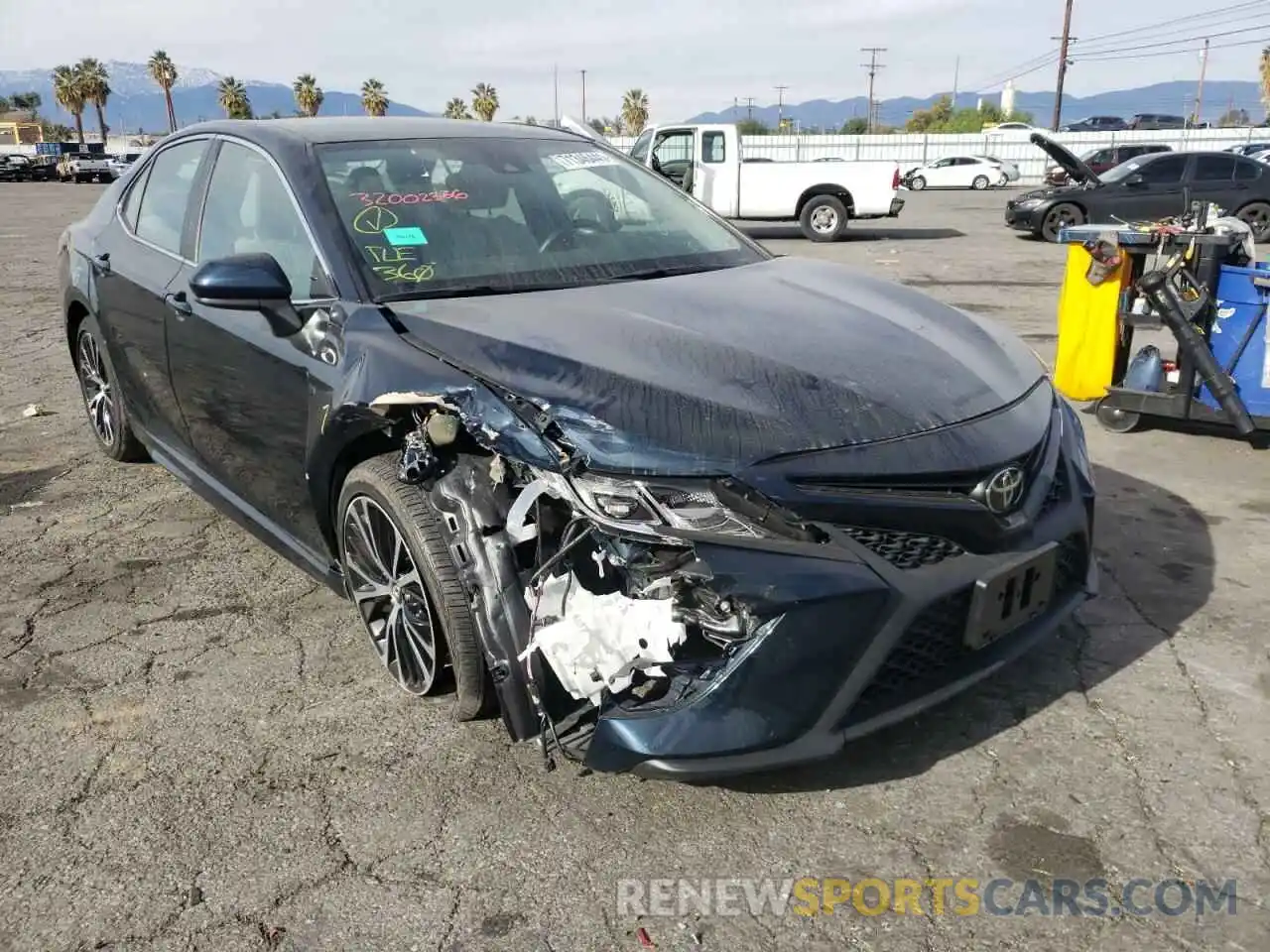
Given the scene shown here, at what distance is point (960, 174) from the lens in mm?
36188

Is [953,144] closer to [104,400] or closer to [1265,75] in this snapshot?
[1265,75]

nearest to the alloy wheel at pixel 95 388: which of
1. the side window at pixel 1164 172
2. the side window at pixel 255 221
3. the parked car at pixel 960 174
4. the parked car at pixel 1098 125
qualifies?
the side window at pixel 255 221

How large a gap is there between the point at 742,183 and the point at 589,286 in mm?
14455

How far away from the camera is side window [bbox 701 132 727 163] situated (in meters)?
16.8

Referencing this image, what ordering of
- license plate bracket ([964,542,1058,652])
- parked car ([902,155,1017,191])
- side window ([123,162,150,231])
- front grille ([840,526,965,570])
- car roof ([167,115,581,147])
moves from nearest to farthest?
1. front grille ([840,526,965,570])
2. license plate bracket ([964,542,1058,652])
3. car roof ([167,115,581,147])
4. side window ([123,162,150,231])
5. parked car ([902,155,1017,191])

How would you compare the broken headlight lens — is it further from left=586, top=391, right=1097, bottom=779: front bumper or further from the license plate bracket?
the license plate bracket

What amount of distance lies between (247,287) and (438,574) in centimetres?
106

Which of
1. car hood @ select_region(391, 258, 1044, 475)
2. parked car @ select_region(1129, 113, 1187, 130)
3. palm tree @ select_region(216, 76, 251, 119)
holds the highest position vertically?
palm tree @ select_region(216, 76, 251, 119)

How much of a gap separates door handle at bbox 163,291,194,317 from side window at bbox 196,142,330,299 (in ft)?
0.52

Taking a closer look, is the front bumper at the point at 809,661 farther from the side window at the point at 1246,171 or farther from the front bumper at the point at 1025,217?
the side window at the point at 1246,171

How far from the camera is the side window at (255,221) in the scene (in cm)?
317

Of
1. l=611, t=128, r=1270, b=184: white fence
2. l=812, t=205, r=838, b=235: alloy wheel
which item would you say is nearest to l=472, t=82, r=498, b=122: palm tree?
l=611, t=128, r=1270, b=184: white fence

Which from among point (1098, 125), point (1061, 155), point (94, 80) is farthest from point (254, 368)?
point (94, 80)

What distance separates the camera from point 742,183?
1695 centimetres
